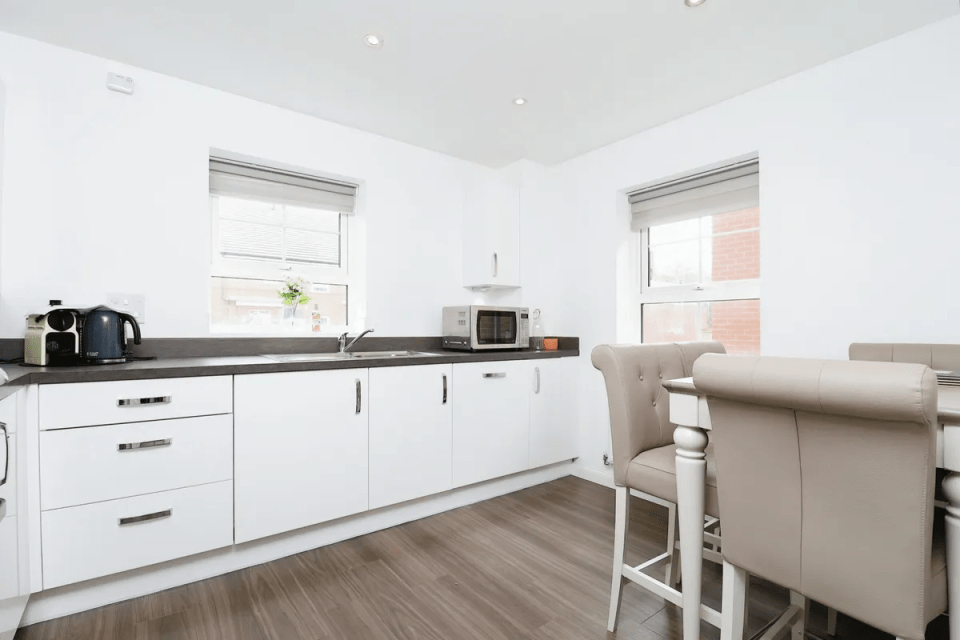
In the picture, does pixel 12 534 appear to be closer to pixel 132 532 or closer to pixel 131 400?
pixel 132 532

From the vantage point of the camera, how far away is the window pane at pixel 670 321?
3107 mm

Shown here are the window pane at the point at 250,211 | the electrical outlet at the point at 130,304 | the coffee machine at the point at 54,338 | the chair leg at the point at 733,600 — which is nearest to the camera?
the chair leg at the point at 733,600

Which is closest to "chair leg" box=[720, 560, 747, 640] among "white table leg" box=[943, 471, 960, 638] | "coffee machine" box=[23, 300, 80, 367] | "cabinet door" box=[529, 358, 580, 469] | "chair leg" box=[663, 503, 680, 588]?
"white table leg" box=[943, 471, 960, 638]

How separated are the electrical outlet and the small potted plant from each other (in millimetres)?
724

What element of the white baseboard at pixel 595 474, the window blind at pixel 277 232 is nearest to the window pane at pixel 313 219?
the window blind at pixel 277 232

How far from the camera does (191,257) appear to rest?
2.51 metres

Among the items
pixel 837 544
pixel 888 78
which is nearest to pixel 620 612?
pixel 837 544

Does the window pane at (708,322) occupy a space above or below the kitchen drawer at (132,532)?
above

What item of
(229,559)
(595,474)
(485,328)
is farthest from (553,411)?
(229,559)

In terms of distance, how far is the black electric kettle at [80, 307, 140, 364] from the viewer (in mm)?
1992

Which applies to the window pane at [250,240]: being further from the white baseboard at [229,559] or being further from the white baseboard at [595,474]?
the white baseboard at [595,474]

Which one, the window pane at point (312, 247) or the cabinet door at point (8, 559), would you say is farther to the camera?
the window pane at point (312, 247)

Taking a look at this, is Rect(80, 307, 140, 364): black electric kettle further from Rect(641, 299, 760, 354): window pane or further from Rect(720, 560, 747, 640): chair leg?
Rect(641, 299, 760, 354): window pane

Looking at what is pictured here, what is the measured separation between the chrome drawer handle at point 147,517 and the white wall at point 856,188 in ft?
9.74
